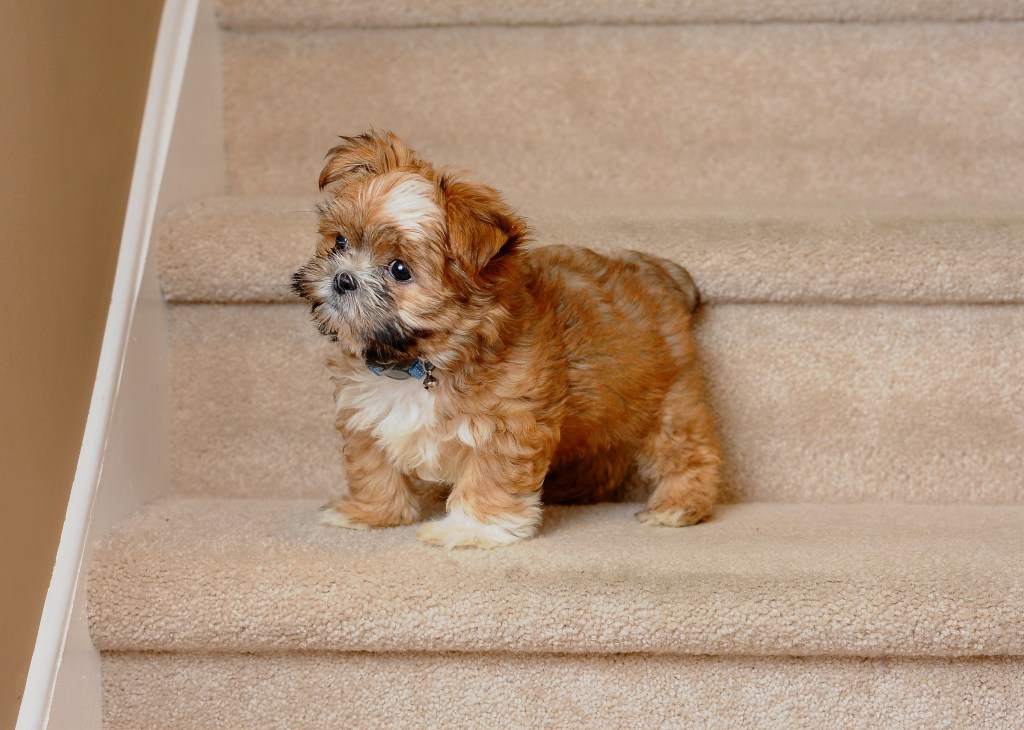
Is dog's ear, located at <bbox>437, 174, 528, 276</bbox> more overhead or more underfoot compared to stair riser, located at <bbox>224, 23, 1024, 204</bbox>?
more underfoot

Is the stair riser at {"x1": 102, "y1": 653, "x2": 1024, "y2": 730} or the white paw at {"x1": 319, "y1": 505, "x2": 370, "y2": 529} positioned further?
the white paw at {"x1": 319, "y1": 505, "x2": 370, "y2": 529}

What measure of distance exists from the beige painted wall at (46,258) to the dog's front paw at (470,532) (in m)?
0.58

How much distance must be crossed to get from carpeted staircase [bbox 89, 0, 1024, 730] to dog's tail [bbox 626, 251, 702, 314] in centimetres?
4

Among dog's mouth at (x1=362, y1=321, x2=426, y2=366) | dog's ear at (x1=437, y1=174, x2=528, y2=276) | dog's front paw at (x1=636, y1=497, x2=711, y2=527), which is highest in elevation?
dog's ear at (x1=437, y1=174, x2=528, y2=276)

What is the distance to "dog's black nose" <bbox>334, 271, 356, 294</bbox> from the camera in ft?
5.09

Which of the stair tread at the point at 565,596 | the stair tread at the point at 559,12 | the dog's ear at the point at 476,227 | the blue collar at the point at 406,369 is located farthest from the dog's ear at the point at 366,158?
the stair tread at the point at 559,12

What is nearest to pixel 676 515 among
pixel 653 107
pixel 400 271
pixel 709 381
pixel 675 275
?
pixel 709 381

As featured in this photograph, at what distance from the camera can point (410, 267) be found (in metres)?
1.58

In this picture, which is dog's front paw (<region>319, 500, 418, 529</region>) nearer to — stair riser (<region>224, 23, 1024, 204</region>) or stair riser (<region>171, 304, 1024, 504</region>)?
stair riser (<region>171, 304, 1024, 504</region>)

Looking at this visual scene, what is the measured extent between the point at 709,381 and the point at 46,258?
119 cm

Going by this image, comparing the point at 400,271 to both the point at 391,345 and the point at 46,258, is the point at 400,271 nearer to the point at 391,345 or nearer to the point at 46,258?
the point at 391,345

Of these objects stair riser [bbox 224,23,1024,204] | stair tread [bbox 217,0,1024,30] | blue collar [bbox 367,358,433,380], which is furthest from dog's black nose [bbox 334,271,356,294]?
stair tread [bbox 217,0,1024,30]

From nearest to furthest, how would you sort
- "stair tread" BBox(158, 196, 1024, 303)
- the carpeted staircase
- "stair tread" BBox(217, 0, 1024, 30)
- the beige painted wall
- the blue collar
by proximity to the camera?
the beige painted wall < the carpeted staircase < the blue collar < "stair tread" BBox(158, 196, 1024, 303) < "stair tread" BBox(217, 0, 1024, 30)

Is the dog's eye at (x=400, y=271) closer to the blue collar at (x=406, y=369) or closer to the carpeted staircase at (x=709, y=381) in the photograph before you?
the blue collar at (x=406, y=369)
